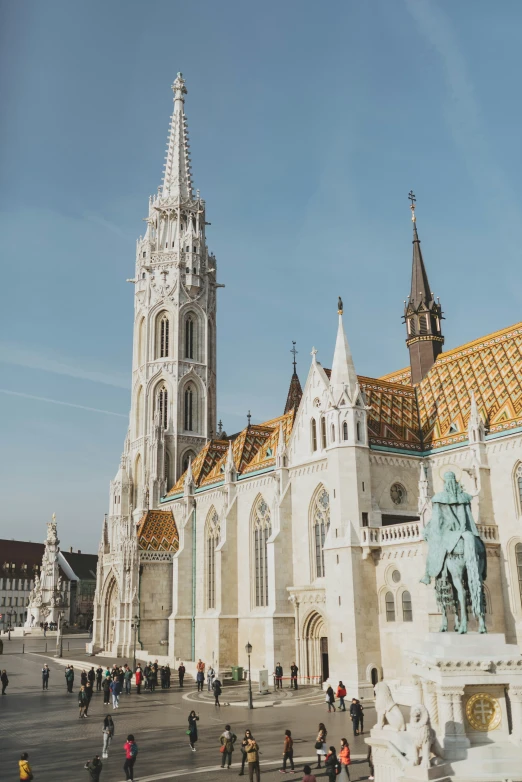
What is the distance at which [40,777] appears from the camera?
16781mm

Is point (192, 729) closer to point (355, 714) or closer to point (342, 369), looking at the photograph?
point (355, 714)

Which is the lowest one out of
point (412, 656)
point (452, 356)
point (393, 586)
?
point (412, 656)

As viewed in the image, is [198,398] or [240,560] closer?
[240,560]

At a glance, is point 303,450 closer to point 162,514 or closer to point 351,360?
point 351,360

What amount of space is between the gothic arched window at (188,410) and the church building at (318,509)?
0.10 metres

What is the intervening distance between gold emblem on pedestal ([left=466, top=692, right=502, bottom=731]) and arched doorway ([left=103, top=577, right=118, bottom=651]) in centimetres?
3997

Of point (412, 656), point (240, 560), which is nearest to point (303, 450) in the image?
point (240, 560)

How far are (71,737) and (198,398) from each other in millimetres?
41607

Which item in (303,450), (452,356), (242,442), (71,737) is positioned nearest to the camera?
(71,737)

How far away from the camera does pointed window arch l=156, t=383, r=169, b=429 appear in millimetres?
61000

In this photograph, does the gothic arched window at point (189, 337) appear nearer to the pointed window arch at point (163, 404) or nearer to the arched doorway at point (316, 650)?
the pointed window arch at point (163, 404)

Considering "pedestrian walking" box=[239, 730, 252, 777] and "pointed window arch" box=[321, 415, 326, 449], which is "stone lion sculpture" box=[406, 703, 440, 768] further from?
"pointed window arch" box=[321, 415, 326, 449]

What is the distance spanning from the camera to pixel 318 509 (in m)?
37.2

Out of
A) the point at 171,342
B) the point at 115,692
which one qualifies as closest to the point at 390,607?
the point at 115,692
